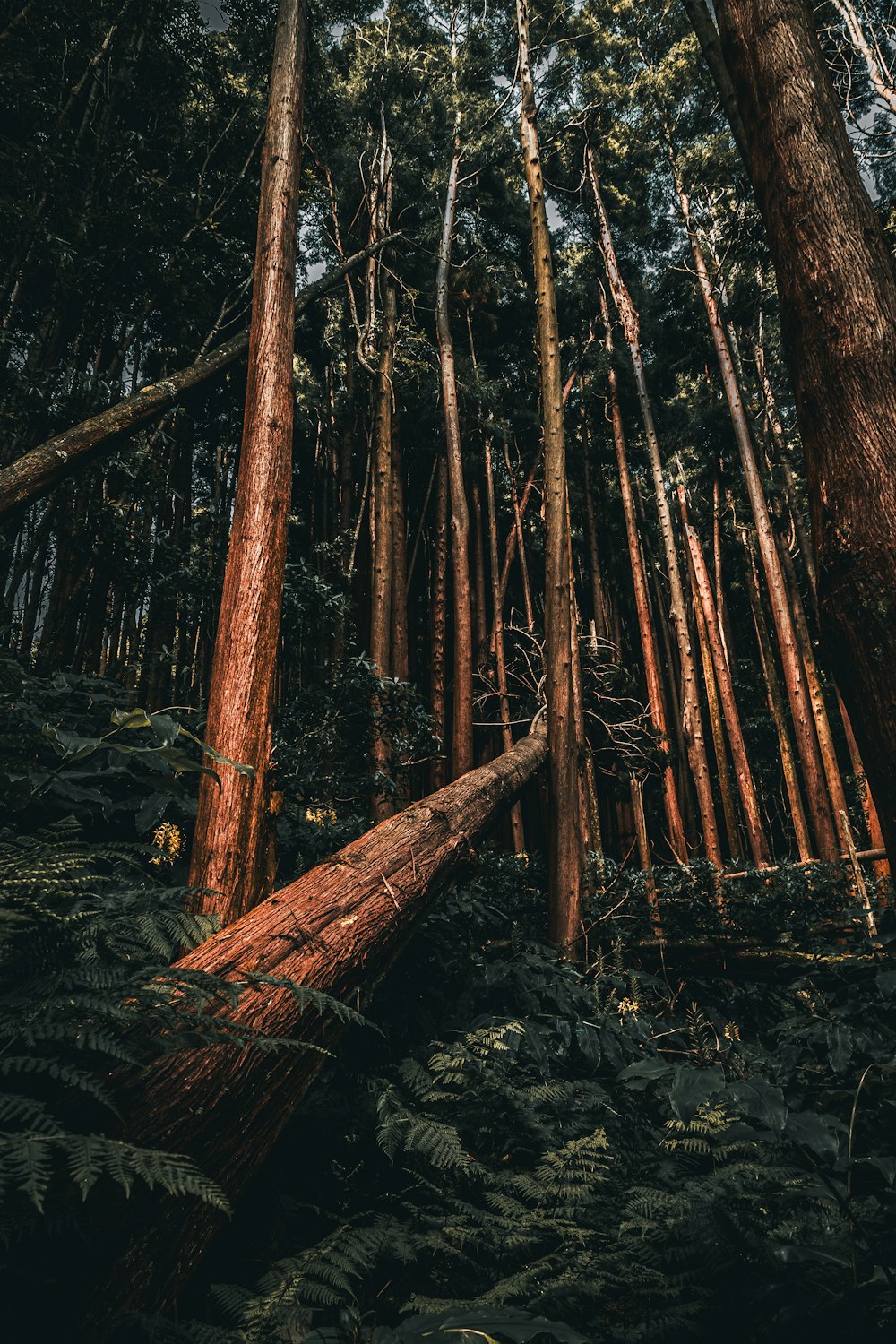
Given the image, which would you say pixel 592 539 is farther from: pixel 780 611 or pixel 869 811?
A: pixel 869 811

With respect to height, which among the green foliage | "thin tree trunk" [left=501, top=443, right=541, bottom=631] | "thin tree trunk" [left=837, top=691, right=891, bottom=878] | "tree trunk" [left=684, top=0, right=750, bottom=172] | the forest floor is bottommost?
the forest floor

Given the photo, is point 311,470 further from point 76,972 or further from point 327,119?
point 76,972

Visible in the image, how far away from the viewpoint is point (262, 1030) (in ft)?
5.21

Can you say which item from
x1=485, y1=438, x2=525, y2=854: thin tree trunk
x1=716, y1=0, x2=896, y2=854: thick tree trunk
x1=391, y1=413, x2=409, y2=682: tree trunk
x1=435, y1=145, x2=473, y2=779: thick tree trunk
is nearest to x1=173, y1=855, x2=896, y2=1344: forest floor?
x1=716, y1=0, x2=896, y2=854: thick tree trunk

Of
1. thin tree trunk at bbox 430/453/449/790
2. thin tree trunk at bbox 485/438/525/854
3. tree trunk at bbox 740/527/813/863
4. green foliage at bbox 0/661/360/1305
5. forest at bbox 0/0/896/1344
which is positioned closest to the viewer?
green foliage at bbox 0/661/360/1305

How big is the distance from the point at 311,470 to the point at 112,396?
6.38m

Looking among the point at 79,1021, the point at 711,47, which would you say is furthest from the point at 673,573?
the point at 79,1021

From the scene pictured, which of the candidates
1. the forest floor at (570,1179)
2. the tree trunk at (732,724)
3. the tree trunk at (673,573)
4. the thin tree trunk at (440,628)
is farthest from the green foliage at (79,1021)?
the tree trunk at (732,724)

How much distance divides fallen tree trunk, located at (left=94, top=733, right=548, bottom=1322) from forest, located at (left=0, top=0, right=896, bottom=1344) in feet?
0.04

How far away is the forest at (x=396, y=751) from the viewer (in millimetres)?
1178

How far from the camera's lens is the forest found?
1178 millimetres

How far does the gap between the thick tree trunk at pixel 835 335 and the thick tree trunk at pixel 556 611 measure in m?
2.93

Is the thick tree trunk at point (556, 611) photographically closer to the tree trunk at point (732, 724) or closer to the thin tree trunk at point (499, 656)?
the thin tree trunk at point (499, 656)

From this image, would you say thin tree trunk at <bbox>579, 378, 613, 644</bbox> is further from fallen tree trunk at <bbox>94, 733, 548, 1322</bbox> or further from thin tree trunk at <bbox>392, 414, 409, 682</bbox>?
fallen tree trunk at <bbox>94, 733, 548, 1322</bbox>
